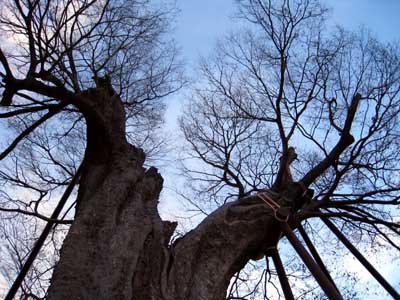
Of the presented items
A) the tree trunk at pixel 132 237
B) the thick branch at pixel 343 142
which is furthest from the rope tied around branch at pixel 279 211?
the thick branch at pixel 343 142

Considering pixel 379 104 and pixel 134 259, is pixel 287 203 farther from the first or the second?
pixel 379 104

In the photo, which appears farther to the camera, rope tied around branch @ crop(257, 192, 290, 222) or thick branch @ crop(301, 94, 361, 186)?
thick branch @ crop(301, 94, 361, 186)

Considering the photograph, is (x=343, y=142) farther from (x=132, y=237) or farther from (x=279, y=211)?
(x=132, y=237)

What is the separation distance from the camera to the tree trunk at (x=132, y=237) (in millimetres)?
2613

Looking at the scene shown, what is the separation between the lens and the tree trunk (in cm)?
261

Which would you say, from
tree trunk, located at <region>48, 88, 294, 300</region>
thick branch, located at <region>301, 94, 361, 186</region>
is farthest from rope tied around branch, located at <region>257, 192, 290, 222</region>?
thick branch, located at <region>301, 94, 361, 186</region>

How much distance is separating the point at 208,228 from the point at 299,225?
101 centimetres

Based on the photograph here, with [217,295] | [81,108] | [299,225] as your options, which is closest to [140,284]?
[217,295]

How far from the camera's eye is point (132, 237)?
9.34 ft

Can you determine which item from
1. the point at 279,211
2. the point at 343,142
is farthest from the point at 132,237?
the point at 343,142

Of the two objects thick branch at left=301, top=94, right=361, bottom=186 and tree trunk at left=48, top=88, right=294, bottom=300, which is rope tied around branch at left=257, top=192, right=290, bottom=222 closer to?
tree trunk at left=48, top=88, right=294, bottom=300

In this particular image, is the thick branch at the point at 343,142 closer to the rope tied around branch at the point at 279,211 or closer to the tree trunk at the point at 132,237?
the rope tied around branch at the point at 279,211

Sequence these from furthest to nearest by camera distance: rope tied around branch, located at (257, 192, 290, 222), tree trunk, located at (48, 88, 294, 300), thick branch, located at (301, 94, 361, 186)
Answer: thick branch, located at (301, 94, 361, 186)
rope tied around branch, located at (257, 192, 290, 222)
tree trunk, located at (48, 88, 294, 300)

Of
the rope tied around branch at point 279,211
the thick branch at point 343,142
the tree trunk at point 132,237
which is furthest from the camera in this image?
the thick branch at point 343,142
